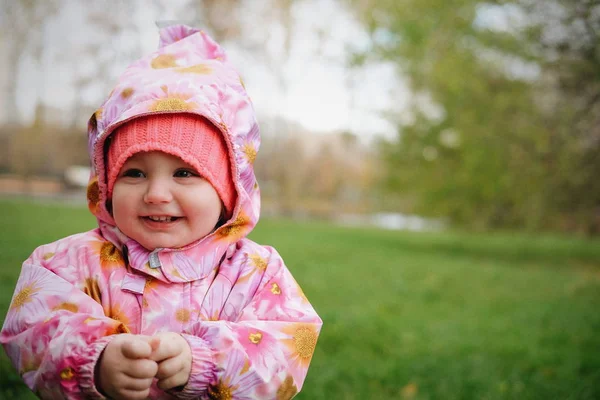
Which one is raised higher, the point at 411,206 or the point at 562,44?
the point at 562,44

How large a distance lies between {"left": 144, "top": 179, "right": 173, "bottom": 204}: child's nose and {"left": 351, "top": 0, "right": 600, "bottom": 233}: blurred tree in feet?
20.7

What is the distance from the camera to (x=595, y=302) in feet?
21.3

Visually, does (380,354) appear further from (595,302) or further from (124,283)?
(595,302)

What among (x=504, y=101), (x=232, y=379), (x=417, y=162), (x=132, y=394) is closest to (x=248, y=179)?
(x=232, y=379)

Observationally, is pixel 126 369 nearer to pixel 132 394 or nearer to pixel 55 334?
pixel 132 394

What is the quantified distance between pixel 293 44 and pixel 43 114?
2483mm

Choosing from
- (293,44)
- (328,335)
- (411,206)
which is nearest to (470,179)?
(411,206)

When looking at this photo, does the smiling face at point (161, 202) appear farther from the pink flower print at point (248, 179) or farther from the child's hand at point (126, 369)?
the child's hand at point (126, 369)

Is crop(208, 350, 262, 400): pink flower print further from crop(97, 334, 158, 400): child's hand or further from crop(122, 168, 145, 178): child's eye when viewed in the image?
crop(122, 168, 145, 178): child's eye

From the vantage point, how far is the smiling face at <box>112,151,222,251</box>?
1539 mm

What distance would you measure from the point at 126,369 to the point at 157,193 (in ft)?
1.49

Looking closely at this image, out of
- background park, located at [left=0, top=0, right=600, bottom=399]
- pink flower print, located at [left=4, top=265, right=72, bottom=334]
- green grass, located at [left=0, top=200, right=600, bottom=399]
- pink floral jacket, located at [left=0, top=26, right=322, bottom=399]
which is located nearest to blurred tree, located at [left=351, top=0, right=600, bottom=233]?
background park, located at [left=0, top=0, right=600, bottom=399]

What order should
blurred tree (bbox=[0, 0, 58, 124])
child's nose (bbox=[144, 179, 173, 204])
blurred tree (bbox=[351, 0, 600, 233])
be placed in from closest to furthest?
1. child's nose (bbox=[144, 179, 173, 204])
2. blurred tree (bbox=[0, 0, 58, 124])
3. blurred tree (bbox=[351, 0, 600, 233])

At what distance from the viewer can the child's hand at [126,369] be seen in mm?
1295
